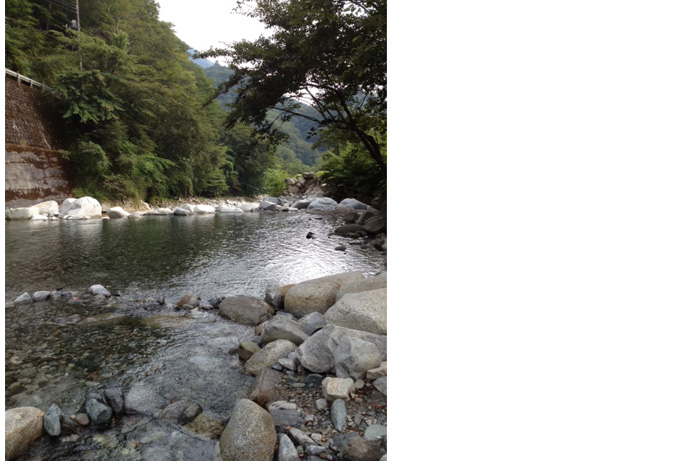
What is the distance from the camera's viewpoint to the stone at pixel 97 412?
1318mm

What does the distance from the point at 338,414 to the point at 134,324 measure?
1.82m

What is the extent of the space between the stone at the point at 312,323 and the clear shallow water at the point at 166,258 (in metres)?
1.01

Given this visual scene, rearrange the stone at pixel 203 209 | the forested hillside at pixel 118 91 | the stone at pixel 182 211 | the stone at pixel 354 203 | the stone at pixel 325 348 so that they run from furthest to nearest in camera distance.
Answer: the stone at pixel 203 209 → the stone at pixel 182 211 → the stone at pixel 354 203 → the forested hillside at pixel 118 91 → the stone at pixel 325 348

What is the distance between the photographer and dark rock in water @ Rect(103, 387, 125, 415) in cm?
138

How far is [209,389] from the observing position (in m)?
1.62

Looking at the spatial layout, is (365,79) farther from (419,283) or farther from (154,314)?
(419,283)

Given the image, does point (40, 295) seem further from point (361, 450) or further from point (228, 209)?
point (228, 209)

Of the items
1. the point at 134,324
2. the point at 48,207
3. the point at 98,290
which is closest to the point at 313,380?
the point at 134,324

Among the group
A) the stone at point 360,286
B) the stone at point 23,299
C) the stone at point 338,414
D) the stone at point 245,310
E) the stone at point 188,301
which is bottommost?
the stone at point 23,299

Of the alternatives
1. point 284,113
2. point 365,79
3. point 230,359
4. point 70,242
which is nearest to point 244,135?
point 284,113

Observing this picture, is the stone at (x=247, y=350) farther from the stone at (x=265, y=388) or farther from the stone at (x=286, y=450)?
the stone at (x=286, y=450)

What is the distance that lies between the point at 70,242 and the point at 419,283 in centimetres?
651

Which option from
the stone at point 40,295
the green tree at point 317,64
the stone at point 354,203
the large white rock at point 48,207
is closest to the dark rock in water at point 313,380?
the stone at point 40,295

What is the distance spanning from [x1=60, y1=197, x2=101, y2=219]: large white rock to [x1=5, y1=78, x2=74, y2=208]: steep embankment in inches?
11.5
